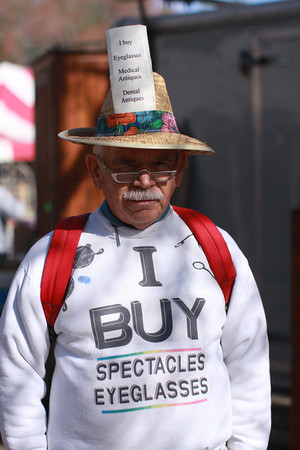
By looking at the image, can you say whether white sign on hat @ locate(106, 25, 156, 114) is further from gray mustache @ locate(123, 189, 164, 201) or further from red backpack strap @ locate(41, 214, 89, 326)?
red backpack strap @ locate(41, 214, 89, 326)

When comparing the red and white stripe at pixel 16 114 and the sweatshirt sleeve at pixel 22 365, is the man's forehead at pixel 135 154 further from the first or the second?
the red and white stripe at pixel 16 114

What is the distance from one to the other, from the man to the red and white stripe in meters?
5.97

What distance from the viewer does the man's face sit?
175 cm

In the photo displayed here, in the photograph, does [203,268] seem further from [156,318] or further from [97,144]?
[97,144]

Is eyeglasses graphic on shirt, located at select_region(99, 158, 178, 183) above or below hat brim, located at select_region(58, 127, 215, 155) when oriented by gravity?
below

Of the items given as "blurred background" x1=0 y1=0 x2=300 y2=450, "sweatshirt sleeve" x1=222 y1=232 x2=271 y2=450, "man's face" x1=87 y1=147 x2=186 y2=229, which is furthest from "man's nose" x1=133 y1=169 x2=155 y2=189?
"blurred background" x1=0 y1=0 x2=300 y2=450

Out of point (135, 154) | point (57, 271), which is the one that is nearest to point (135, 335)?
point (57, 271)

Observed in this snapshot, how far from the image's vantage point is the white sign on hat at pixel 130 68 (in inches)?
68.0

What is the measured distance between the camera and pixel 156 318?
1.70 meters

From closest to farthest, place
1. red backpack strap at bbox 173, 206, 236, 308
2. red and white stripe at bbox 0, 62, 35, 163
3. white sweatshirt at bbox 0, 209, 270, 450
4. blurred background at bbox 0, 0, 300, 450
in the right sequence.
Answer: white sweatshirt at bbox 0, 209, 270, 450 → red backpack strap at bbox 173, 206, 236, 308 → blurred background at bbox 0, 0, 300, 450 → red and white stripe at bbox 0, 62, 35, 163

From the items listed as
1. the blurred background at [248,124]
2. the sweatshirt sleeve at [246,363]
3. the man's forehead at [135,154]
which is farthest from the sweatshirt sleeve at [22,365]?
the blurred background at [248,124]

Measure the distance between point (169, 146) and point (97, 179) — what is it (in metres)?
0.27

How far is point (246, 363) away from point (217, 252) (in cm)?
34

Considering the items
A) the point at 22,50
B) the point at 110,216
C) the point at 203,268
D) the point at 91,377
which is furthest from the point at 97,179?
the point at 22,50
